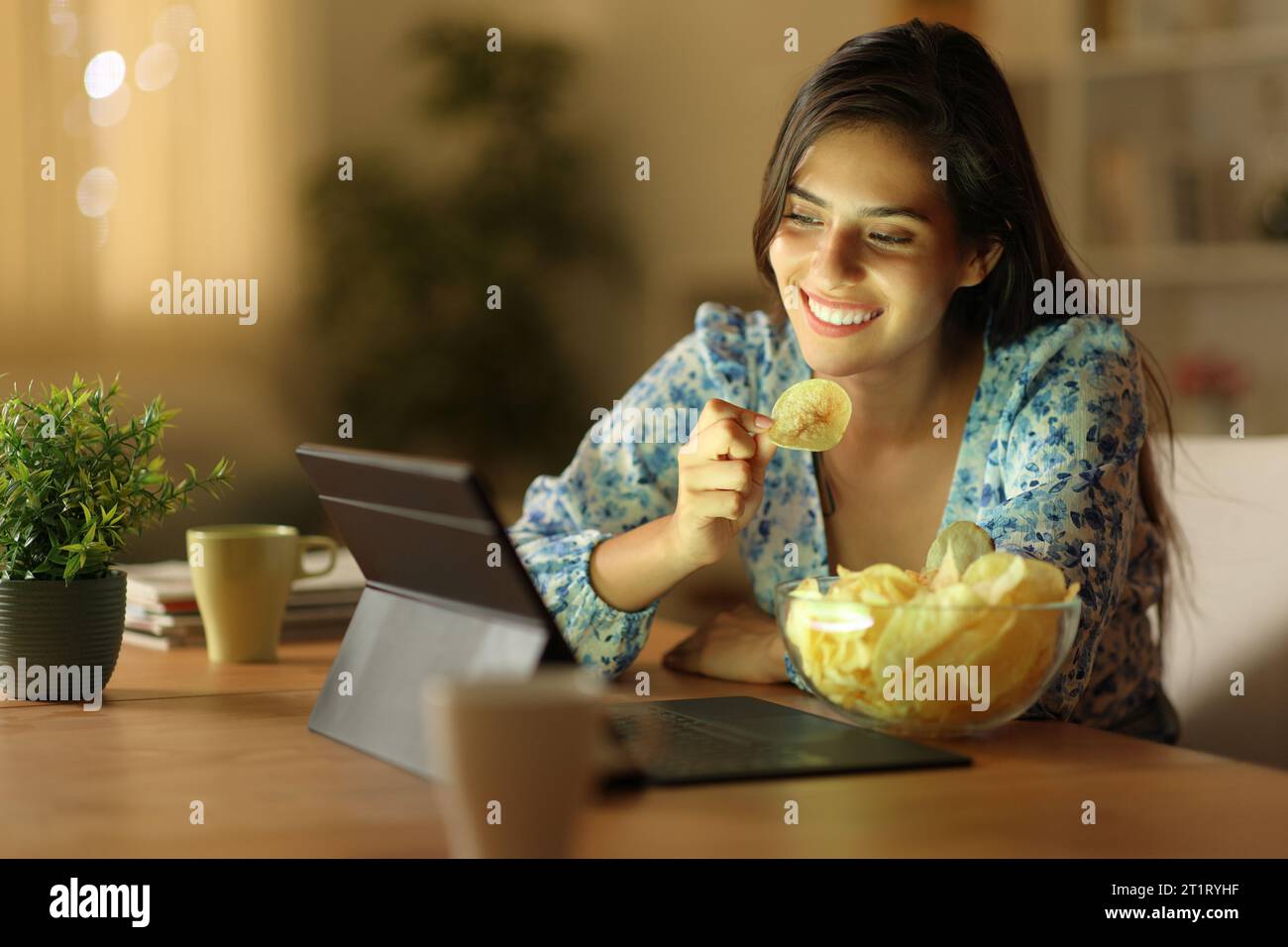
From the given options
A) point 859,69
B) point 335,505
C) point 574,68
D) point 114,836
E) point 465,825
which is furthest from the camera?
→ point 574,68

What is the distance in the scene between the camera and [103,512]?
3.93 ft

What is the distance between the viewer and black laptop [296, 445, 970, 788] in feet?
2.84

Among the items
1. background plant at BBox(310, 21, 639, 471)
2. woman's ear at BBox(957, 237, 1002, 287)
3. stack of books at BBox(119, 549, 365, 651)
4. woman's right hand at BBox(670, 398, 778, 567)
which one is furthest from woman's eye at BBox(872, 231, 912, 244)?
background plant at BBox(310, 21, 639, 471)

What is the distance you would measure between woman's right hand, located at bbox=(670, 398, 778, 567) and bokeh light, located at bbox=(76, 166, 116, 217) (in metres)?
3.05

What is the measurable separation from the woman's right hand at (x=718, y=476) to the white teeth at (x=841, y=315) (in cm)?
19

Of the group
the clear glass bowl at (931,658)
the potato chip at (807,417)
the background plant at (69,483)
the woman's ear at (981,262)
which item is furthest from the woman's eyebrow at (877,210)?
the background plant at (69,483)

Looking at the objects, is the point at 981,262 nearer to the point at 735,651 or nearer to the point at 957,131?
the point at 957,131

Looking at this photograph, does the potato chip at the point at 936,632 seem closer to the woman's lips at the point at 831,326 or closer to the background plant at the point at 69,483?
the woman's lips at the point at 831,326

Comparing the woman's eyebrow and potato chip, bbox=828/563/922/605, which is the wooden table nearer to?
potato chip, bbox=828/563/922/605

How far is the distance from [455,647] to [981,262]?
2.64 ft

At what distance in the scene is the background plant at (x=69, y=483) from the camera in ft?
3.91

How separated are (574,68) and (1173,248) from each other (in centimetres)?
196
